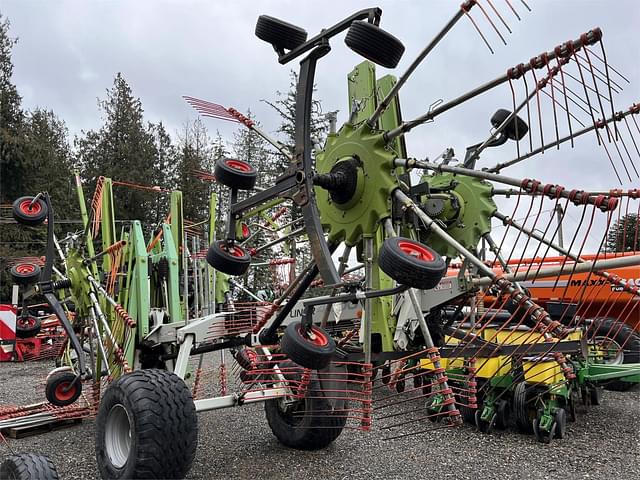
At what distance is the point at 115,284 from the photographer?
20.2ft

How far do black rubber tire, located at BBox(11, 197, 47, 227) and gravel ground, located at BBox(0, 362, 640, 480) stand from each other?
7.72 ft

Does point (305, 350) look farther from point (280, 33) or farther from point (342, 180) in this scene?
point (280, 33)

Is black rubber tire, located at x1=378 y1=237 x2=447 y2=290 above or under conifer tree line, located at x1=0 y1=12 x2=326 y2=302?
under

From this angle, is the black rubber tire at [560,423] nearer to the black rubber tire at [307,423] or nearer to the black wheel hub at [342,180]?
the black rubber tire at [307,423]

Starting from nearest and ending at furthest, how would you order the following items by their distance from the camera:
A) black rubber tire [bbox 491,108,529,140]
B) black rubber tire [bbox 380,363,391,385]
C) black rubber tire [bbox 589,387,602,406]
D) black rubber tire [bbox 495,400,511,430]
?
black rubber tire [bbox 380,363,391,385], black rubber tire [bbox 491,108,529,140], black rubber tire [bbox 495,400,511,430], black rubber tire [bbox 589,387,602,406]

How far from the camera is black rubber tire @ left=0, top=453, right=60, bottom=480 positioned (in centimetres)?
324

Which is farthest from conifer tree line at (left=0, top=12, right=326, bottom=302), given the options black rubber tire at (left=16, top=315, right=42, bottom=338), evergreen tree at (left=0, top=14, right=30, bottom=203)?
black rubber tire at (left=16, top=315, right=42, bottom=338)

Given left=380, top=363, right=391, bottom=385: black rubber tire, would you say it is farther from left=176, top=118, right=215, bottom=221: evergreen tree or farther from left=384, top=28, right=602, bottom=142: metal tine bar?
left=176, top=118, right=215, bottom=221: evergreen tree

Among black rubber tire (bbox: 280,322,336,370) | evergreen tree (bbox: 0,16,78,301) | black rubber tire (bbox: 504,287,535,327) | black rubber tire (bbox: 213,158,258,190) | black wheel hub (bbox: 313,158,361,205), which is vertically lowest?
black rubber tire (bbox: 280,322,336,370)

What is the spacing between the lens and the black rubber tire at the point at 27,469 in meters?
3.24

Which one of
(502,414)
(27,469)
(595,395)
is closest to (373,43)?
(27,469)

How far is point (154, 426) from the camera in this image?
12.4ft

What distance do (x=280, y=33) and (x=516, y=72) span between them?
161cm

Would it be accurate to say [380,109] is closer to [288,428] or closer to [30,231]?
[288,428]
